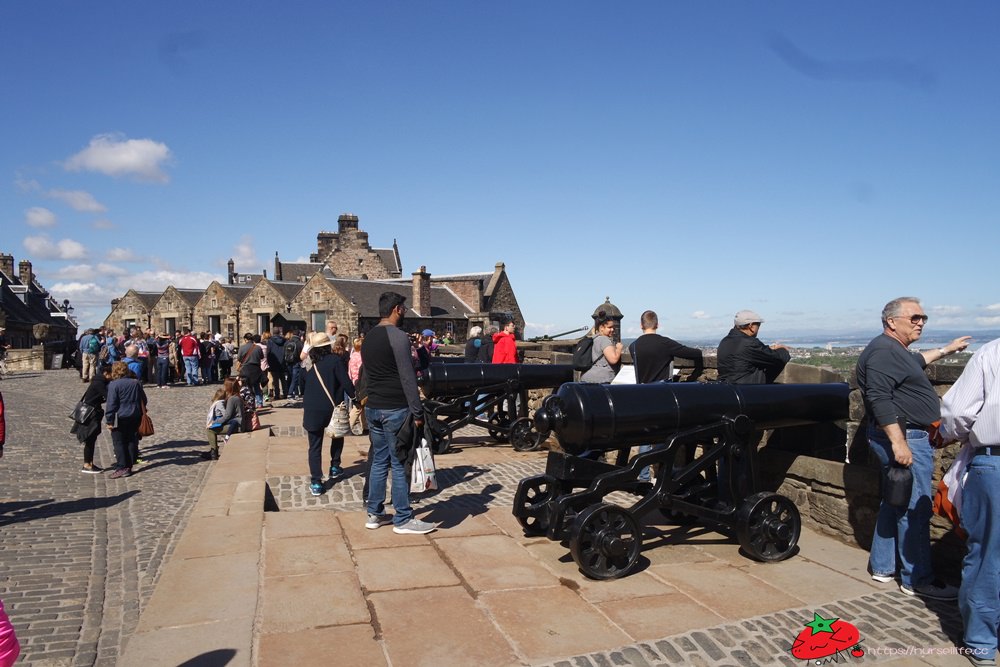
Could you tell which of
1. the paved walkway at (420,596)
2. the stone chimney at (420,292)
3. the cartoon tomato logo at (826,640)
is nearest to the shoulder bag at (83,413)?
the paved walkway at (420,596)

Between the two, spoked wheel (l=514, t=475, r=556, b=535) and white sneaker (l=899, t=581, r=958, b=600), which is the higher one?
spoked wheel (l=514, t=475, r=556, b=535)

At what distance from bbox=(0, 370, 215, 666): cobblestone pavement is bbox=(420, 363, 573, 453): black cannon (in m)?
3.01

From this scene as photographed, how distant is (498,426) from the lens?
32.7 ft

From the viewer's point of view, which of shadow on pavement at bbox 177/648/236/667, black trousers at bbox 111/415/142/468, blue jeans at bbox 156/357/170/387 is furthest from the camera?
blue jeans at bbox 156/357/170/387

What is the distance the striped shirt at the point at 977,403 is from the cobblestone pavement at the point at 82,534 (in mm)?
4345

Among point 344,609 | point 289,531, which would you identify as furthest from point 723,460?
point 289,531

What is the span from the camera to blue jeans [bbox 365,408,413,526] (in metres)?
5.39

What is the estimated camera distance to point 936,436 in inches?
150

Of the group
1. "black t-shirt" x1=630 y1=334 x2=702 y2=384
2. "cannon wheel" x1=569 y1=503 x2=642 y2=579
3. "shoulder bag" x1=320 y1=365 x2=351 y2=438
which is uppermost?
"black t-shirt" x1=630 y1=334 x2=702 y2=384

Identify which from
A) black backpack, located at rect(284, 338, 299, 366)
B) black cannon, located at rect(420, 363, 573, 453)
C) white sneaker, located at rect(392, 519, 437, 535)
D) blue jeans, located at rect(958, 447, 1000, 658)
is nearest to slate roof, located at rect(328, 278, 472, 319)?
black backpack, located at rect(284, 338, 299, 366)

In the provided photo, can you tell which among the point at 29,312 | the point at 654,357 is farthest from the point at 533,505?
the point at 29,312

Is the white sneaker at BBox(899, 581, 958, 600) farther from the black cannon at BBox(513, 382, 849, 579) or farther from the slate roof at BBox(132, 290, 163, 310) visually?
the slate roof at BBox(132, 290, 163, 310)

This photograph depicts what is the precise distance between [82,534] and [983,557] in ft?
21.6

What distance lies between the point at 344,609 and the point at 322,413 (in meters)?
3.57
